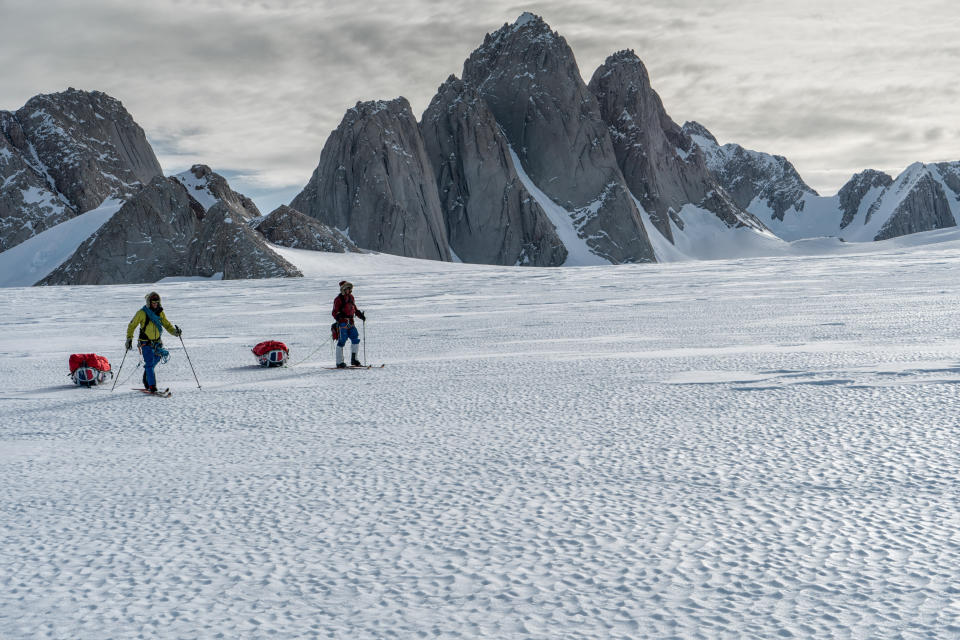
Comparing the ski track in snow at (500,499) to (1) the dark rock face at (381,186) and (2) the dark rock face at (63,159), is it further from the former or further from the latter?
(2) the dark rock face at (63,159)

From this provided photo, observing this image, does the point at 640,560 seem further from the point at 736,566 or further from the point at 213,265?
the point at 213,265

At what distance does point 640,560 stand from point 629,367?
6.63 metres

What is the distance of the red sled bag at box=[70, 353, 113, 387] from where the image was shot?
10.3m

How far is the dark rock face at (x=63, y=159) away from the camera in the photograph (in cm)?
12794

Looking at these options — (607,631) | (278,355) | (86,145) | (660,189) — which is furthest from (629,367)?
(660,189)

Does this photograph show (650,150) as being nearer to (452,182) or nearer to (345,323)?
(452,182)

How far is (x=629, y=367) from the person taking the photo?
10305 millimetres

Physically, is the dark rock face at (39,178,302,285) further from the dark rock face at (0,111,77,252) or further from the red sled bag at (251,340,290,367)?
the red sled bag at (251,340,290,367)

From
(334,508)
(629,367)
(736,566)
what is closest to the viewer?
(736,566)

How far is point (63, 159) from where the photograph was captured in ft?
446

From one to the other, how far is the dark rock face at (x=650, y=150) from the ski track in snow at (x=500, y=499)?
157755 millimetres

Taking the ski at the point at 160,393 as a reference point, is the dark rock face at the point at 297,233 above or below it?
above

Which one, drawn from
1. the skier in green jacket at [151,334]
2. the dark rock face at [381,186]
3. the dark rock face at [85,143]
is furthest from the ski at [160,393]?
the dark rock face at [85,143]

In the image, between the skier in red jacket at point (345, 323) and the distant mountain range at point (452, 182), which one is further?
the distant mountain range at point (452, 182)
